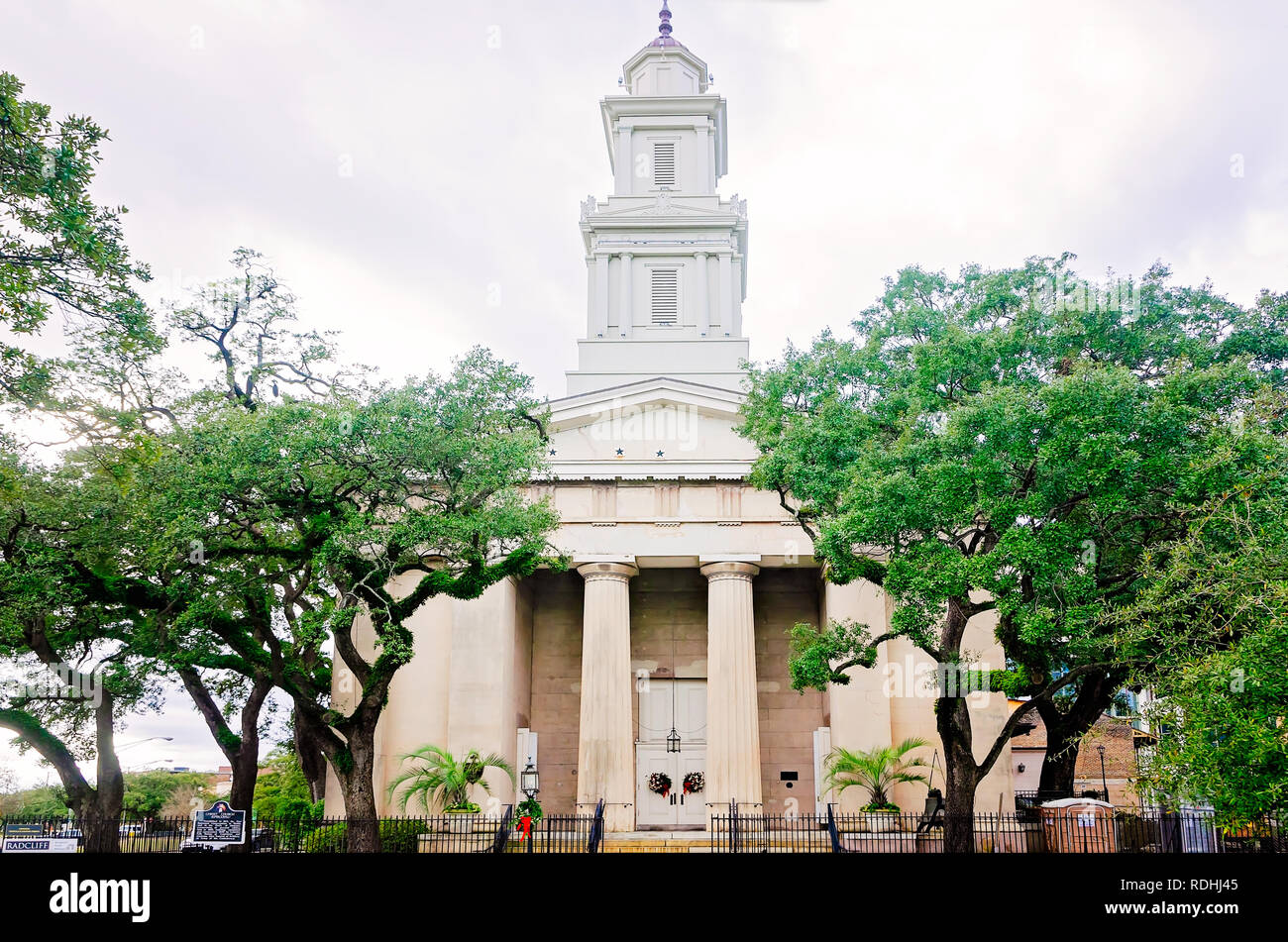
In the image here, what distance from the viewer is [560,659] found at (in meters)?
39.7

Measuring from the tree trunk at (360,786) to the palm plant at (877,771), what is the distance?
46.6 feet

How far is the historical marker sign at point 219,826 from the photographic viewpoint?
2244 centimetres

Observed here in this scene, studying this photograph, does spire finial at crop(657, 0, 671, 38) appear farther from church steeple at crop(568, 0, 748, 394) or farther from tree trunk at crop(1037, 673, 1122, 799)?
tree trunk at crop(1037, 673, 1122, 799)

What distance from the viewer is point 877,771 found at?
31.6m

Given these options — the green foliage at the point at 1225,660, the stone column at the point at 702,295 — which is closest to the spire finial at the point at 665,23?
the stone column at the point at 702,295

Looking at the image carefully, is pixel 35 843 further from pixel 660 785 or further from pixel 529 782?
pixel 660 785

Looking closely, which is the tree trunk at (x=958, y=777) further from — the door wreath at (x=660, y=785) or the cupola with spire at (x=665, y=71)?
the cupola with spire at (x=665, y=71)

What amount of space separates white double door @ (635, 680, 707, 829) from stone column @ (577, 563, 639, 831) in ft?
14.9

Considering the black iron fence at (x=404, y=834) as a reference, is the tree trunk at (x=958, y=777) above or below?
above

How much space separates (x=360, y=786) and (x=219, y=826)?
9.43 feet

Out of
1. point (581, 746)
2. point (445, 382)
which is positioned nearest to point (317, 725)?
point (445, 382)
